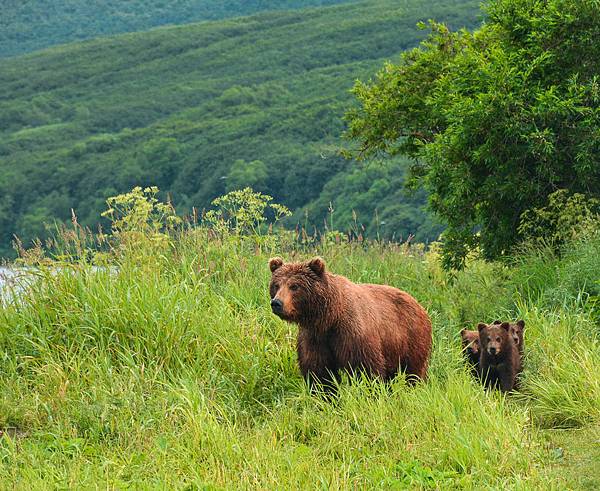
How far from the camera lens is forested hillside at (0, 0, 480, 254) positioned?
289 ft

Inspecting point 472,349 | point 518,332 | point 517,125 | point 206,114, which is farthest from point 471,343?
point 206,114

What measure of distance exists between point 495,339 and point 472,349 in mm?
832

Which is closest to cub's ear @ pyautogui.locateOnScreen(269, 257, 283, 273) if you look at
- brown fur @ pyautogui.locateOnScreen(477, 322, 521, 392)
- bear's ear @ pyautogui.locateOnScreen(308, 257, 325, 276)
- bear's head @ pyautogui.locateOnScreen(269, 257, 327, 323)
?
bear's head @ pyautogui.locateOnScreen(269, 257, 327, 323)

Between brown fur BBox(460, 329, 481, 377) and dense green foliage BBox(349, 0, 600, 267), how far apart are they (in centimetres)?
326

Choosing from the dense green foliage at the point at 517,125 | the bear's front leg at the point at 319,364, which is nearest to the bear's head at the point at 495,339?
the bear's front leg at the point at 319,364

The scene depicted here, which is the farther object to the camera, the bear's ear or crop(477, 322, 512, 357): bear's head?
crop(477, 322, 512, 357): bear's head

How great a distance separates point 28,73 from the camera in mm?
161125

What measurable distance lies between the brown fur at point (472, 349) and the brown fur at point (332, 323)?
1448mm

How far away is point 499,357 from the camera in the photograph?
28.7 feet

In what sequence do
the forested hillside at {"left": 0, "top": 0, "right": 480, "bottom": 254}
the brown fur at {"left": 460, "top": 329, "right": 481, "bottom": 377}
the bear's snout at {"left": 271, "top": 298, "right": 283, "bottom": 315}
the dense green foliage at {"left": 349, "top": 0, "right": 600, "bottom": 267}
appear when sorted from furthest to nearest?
1. the forested hillside at {"left": 0, "top": 0, "right": 480, "bottom": 254}
2. the dense green foliage at {"left": 349, "top": 0, "right": 600, "bottom": 267}
3. the brown fur at {"left": 460, "top": 329, "right": 481, "bottom": 377}
4. the bear's snout at {"left": 271, "top": 298, "right": 283, "bottom": 315}

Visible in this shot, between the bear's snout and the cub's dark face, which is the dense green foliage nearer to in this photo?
the cub's dark face

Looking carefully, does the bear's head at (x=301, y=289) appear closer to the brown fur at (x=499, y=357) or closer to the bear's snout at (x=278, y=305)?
the bear's snout at (x=278, y=305)

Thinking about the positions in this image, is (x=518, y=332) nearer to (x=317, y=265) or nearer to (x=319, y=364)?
(x=319, y=364)

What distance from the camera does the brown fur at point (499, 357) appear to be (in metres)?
8.70
